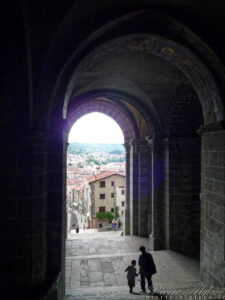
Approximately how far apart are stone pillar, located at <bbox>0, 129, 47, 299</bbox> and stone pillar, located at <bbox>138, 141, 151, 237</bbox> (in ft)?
28.5

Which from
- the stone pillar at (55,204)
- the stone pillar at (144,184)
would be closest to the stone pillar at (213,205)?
the stone pillar at (55,204)

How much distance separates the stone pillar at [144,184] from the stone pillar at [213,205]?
20.8 ft

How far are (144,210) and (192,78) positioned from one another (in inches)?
322

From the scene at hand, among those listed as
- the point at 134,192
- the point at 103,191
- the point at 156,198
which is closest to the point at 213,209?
the point at 156,198

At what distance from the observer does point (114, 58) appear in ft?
25.8

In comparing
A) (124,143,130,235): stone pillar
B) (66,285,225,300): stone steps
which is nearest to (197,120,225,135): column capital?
(66,285,225,300): stone steps

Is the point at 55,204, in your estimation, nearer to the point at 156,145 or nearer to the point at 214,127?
the point at 214,127

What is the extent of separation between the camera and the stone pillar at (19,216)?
15.5 ft

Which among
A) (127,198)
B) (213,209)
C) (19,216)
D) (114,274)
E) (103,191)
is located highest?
(19,216)

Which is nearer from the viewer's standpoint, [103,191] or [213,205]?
[213,205]

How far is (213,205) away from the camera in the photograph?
6.13 metres

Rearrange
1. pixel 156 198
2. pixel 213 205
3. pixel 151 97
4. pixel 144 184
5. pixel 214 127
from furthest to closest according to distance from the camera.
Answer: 1. pixel 144 184
2. pixel 156 198
3. pixel 151 97
4. pixel 213 205
5. pixel 214 127

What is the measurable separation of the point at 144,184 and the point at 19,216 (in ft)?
29.7

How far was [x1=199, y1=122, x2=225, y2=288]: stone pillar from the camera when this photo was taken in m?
5.74
